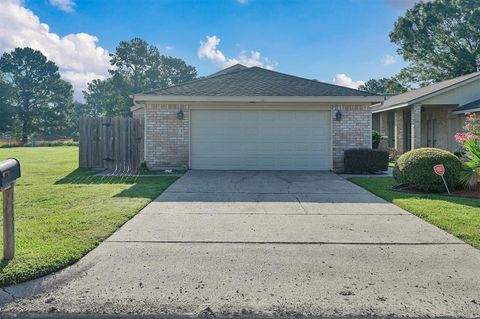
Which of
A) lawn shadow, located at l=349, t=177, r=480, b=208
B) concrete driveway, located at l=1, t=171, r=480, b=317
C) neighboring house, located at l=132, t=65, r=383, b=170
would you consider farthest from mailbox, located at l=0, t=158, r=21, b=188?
neighboring house, located at l=132, t=65, r=383, b=170

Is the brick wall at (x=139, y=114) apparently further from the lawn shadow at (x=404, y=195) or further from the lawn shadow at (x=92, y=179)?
the lawn shadow at (x=404, y=195)

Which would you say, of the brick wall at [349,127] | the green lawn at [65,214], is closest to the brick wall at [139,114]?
the green lawn at [65,214]

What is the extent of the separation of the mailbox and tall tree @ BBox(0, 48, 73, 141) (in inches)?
2021

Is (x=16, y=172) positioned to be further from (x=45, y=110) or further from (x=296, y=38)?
(x=45, y=110)

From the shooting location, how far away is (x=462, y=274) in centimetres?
378

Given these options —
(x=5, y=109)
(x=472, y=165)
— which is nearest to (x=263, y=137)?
(x=472, y=165)

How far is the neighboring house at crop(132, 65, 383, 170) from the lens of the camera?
511 inches

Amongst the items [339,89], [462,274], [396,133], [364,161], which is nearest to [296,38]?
[339,89]

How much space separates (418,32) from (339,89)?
2693cm

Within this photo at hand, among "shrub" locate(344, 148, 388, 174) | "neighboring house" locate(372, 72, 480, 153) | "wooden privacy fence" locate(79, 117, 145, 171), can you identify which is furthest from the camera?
"neighboring house" locate(372, 72, 480, 153)

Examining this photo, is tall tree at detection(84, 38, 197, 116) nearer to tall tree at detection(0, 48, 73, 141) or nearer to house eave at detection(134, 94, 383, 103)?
tall tree at detection(0, 48, 73, 141)

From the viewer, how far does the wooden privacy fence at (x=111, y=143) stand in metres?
13.4

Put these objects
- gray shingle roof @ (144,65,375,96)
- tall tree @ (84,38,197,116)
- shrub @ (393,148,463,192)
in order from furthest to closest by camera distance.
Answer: tall tree @ (84,38,197,116) < gray shingle roof @ (144,65,375,96) < shrub @ (393,148,463,192)

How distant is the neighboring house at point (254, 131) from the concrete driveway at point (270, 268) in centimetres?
638
